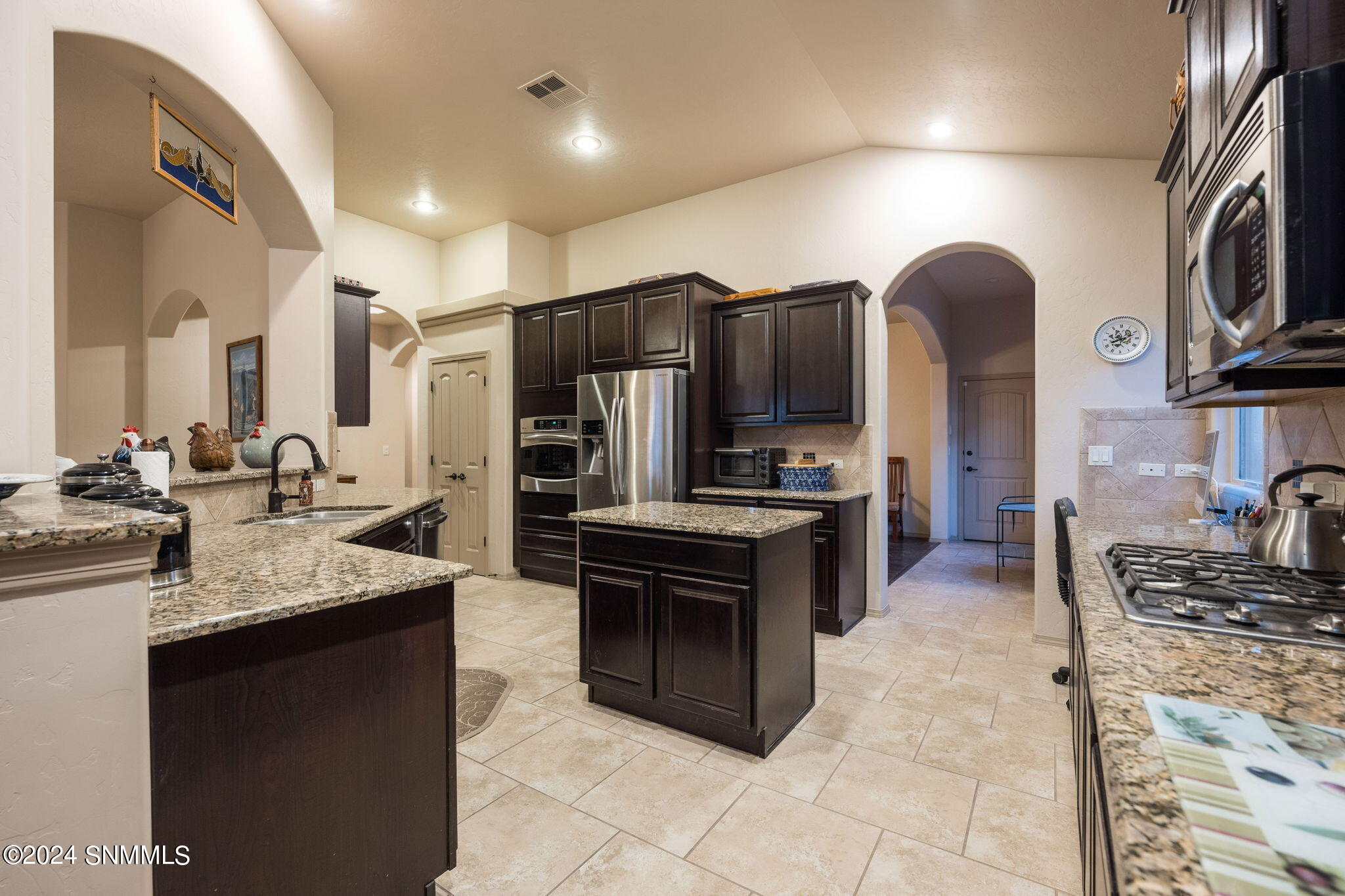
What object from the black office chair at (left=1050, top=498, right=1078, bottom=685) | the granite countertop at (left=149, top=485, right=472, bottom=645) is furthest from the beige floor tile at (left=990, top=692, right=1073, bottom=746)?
the granite countertop at (left=149, top=485, right=472, bottom=645)

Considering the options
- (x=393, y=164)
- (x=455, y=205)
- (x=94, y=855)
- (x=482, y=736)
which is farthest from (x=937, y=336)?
(x=94, y=855)

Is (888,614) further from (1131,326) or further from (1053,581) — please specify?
(1131,326)

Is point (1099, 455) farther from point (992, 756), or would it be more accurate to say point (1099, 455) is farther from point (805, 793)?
point (805, 793)

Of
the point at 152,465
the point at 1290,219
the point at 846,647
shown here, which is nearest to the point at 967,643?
the point at 846,647

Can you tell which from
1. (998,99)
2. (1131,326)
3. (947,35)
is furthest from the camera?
(1131,326)

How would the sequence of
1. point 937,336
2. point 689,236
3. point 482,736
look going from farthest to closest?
1. point 937,336
2. point 689,236
3. point 482,736

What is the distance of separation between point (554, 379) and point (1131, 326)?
4.04 metres

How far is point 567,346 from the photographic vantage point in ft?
16.7

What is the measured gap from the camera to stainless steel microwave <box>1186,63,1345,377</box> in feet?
2.73

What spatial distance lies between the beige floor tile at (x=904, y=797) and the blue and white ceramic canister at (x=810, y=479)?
200cm

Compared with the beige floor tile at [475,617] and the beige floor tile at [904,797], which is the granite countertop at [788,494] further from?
the beige floor tile at [904,797]

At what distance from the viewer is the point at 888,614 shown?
13.9 feet

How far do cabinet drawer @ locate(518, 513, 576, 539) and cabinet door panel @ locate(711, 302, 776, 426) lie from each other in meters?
1.58

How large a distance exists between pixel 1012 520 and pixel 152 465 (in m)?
7.74
